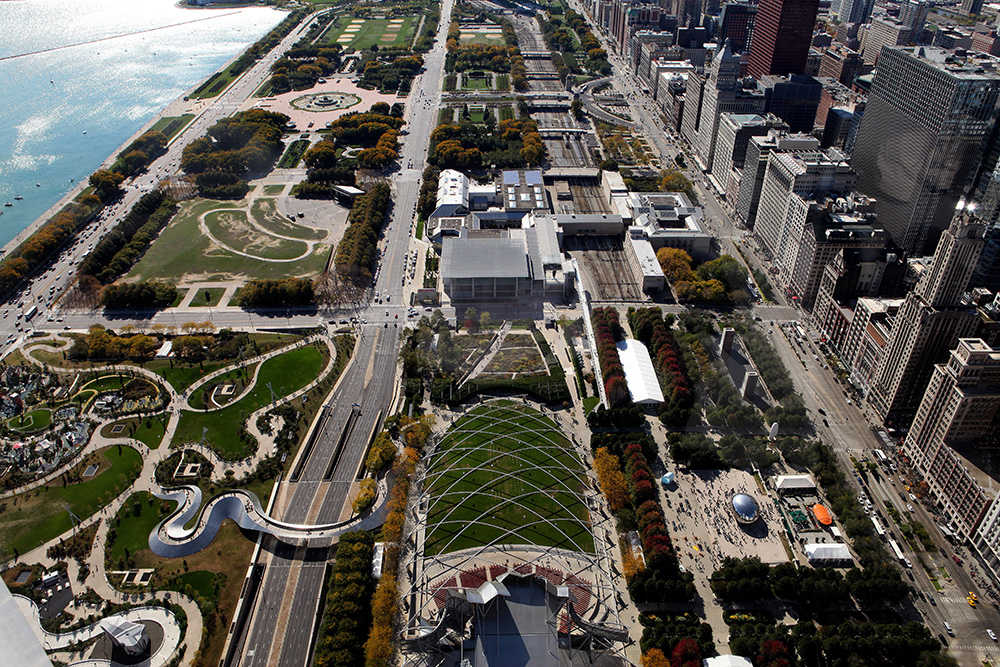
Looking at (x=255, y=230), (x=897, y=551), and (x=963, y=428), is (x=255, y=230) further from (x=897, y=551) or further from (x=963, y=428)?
(x=963, y=428)

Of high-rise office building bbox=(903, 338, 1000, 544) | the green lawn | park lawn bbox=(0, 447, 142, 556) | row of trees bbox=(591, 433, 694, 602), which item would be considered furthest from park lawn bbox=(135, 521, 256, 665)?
high-rise office building bbox=(903, 338, 1000, 544)

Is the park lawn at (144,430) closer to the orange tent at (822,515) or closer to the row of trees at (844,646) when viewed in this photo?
the row of trees at (844,646)

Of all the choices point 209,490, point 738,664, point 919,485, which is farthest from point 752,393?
point 209,490

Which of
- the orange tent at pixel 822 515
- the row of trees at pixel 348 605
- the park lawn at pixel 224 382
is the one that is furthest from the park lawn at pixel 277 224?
the orange tent at pixel 822 515

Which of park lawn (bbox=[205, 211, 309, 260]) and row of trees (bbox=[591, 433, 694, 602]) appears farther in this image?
park lawn (bbox=[205, 211, 309, 260])

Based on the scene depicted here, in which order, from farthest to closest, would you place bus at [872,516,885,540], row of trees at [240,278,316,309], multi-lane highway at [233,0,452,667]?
row of trees at [240,278,316,309] < bus at [872,516,885,540] < multi-lane highway at [233,0,452,667]

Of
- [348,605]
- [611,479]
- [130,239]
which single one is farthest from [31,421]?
[611,479]

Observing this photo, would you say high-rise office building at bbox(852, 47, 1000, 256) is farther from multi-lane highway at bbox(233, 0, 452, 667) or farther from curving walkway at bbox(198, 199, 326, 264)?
curving walkway at bbox(198, 199, 326, 264)
